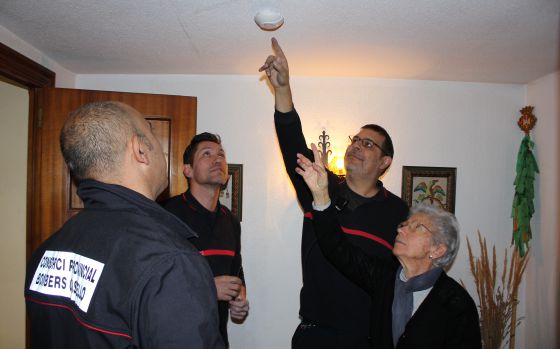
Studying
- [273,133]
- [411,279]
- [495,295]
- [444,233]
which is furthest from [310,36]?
[495,295]

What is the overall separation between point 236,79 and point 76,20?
127cm

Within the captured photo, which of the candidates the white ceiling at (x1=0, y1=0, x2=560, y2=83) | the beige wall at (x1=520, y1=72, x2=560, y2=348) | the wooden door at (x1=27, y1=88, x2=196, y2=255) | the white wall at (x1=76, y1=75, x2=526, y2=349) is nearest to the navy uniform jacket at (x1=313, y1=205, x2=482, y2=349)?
the white ceiling at (x1=0, y1=0, x2=560, y2=83)

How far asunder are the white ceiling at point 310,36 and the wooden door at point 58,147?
1.04ft

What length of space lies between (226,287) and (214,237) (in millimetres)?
308

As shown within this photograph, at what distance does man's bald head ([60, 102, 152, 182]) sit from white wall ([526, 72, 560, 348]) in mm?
3055

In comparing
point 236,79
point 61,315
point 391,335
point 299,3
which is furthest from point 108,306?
point 236,79

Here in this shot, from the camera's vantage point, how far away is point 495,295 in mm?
3043

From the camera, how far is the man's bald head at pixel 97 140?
87cm

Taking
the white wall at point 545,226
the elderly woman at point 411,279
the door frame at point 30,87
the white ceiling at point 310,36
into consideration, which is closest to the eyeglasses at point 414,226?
the elderly woman at point 411,279

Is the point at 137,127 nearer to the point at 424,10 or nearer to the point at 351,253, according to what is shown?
the point at 351,253

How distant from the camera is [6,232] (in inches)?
114

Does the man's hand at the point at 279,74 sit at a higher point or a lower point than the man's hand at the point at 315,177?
higher

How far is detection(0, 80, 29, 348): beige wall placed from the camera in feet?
9.43

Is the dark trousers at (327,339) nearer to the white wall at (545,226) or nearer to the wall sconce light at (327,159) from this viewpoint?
the wall sconce light at (327,159)
